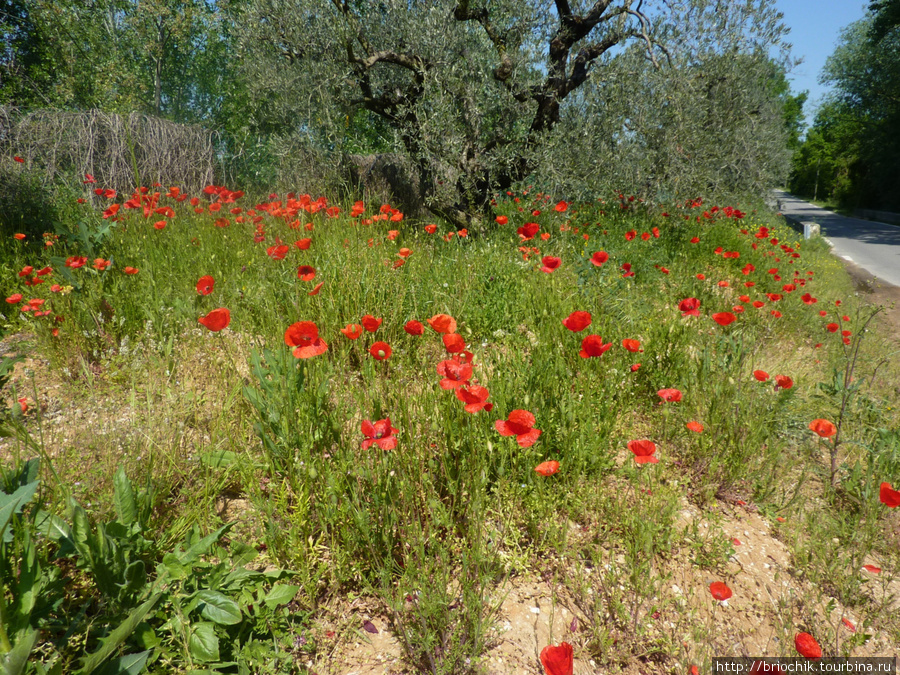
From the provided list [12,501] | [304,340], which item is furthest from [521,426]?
[12,501]

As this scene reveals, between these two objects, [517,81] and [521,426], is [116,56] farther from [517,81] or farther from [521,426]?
[521,426]

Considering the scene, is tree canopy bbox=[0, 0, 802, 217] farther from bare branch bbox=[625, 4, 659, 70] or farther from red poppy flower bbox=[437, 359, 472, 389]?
red poppy flower bbox=[437, 359, 472, 389]

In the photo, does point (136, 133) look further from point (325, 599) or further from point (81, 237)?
point (325, 599)

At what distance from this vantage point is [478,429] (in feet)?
6.46

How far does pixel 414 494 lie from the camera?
1712 millimetres

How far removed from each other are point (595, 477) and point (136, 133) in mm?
10307

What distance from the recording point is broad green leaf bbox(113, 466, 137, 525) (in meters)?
1.40

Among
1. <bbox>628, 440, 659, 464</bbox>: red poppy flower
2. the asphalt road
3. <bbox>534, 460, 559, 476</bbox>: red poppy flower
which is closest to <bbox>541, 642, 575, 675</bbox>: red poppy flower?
<bbox>534, 460, 559, 476</bbox>: red poppy flower

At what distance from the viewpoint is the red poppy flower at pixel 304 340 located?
1.67 metres

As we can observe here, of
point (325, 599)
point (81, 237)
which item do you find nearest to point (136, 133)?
point (81, 237)

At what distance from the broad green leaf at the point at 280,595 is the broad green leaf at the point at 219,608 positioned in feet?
0.37

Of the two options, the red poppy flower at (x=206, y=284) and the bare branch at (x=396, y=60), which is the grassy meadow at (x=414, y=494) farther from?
the bare branch at (x=396, y=60)

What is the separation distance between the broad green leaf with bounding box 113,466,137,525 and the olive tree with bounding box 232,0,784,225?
5498 mm

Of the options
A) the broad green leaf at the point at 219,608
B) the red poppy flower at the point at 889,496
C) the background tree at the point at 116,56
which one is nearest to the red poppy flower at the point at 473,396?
the broad green leaf at the point at 219,608
